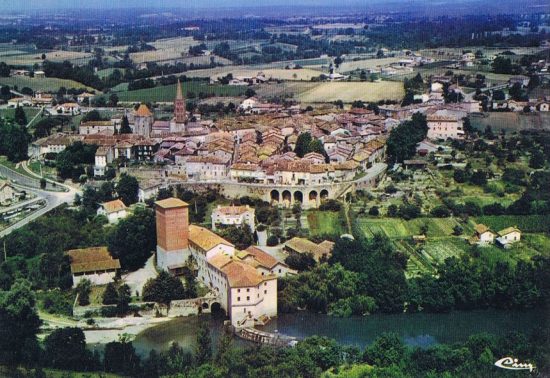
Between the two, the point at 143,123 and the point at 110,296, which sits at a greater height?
the point at 143,123

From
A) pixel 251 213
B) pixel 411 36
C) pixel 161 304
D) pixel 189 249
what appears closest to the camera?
pixel 161 304

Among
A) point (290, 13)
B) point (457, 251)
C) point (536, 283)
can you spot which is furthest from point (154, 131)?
point (290, 13)

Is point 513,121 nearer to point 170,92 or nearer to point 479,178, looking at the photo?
point 479,178

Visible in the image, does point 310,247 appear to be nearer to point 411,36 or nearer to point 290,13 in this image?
point 411,36

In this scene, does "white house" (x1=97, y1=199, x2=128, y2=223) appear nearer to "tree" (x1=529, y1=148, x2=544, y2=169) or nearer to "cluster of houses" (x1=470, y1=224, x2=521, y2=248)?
"cluster of houses" (x1=470, y1=224, x2=521, y2=248)

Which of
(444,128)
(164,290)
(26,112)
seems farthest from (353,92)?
(164,290)

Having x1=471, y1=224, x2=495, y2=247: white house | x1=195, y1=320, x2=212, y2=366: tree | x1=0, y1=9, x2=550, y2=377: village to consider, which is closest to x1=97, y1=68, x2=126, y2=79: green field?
x1=0, y1=9, x2=550, y2=377: village
